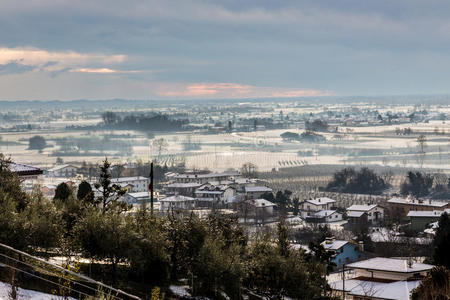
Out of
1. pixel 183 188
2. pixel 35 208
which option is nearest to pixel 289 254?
pixel 35 208

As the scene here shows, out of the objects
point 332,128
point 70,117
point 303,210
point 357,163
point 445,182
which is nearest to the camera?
point 303,210

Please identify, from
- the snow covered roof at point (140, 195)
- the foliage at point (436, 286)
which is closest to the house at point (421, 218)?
the snow covered roof at point (140, 195)

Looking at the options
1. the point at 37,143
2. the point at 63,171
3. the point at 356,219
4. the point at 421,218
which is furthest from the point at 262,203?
the point at 37,143

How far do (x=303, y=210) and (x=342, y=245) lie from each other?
1186 cm

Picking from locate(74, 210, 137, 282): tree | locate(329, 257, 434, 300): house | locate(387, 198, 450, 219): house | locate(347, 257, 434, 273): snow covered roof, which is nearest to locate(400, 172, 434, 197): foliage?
locate(387, 198, 450, 219): house

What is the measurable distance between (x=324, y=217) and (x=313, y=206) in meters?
1.87

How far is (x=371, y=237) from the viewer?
24812 mm

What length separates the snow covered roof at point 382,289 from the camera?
1313 centimetres

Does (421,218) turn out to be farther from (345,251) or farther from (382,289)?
(382,289)

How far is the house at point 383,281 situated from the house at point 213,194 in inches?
807

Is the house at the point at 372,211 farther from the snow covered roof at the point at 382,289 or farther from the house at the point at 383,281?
the snow covered roof at the point at 382,289

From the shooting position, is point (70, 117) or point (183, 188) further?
point (70, 117)

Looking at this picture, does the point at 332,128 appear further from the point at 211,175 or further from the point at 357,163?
the point at 211,175

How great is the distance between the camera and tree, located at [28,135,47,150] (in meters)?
68.6
